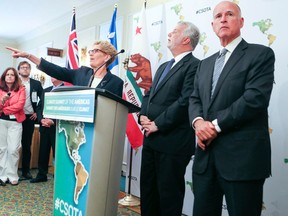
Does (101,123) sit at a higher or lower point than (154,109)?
lower

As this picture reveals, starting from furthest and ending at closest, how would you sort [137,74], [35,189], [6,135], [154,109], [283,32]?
[6,135]
[35,189]
[137,74]
[283,32]
[154,109]

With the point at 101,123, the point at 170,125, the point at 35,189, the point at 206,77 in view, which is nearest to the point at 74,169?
the point at 101,123

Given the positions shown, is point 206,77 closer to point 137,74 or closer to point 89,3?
point 137,74

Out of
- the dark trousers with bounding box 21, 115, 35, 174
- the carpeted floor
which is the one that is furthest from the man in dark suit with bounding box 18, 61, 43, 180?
the carpeted floor

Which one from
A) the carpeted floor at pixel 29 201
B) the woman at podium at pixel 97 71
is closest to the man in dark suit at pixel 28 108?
the carpeted floor at pixel 29 201

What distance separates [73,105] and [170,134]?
67 centimetres

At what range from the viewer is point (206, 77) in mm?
1472

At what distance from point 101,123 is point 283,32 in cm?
155

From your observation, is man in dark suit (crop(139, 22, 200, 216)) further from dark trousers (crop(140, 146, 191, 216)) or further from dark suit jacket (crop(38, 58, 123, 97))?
dark suit jacket (crop(38, 58, 123, 97))

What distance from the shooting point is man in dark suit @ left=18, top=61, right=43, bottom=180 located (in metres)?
3.72

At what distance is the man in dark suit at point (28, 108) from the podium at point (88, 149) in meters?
2.32

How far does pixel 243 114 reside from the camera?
4.07ft

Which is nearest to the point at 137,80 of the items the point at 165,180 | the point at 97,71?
the point at 97,71

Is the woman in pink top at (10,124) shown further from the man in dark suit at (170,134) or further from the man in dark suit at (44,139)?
the man in dark suit at (170,134)
